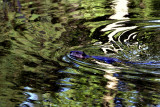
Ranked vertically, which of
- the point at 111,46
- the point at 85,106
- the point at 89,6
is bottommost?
the point at 85,106

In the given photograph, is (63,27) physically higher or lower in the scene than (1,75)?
higher

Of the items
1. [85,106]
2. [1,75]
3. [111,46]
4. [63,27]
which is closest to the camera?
[85,106]

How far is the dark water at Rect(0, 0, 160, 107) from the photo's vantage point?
3.88m

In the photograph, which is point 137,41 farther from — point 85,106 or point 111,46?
point 85,106

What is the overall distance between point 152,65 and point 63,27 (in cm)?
301

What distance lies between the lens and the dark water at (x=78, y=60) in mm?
3883

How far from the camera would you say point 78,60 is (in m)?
5.05

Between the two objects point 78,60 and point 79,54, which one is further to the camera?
point 79,54

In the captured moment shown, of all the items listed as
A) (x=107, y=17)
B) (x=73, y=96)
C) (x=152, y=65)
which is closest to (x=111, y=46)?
(x=152, y=65)

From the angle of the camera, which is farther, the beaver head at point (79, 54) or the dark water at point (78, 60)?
the beaver head at point (79, 54)

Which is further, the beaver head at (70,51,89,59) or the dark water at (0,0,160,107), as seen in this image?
the beaver head at (70,51,89,59)

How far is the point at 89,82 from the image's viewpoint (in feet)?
14.0

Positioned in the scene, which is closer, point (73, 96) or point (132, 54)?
point (73, 96)

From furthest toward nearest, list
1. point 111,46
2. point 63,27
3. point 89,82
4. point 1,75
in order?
point 63,27 → point 111,46 → point 1,75 → point 89,82
